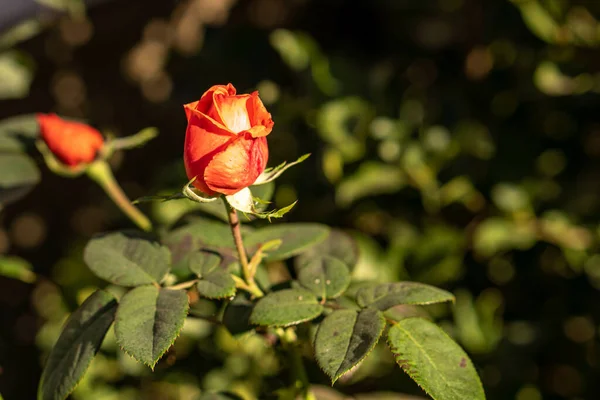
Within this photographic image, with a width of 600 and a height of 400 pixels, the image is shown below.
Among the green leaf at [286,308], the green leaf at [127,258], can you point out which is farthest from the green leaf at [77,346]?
the green leaf at [286,308]

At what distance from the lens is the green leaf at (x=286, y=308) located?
548mm

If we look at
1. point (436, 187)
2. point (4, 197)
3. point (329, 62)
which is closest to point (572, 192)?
point (436, 187)

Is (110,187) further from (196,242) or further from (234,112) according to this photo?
(234,112)

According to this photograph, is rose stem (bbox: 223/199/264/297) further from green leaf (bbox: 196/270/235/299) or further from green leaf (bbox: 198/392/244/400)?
green leaf (bbox: 198/392/244/400)

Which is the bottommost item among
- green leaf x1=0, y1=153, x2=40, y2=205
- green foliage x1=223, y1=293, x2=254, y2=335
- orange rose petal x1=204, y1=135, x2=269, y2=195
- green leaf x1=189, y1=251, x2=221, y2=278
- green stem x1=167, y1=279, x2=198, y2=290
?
green foliage x1=223, y1=293, x2=254, y2=335

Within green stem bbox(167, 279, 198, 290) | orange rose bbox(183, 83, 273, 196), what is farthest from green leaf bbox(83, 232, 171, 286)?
orange rose bbox(183, 83, 273, 196)

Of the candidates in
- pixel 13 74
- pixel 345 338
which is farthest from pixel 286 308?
pixel 13 74

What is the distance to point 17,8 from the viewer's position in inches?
57.5

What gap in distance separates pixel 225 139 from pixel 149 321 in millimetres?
167

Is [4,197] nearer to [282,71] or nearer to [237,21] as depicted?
[282,71]

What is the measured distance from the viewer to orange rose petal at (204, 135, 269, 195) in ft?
1.66

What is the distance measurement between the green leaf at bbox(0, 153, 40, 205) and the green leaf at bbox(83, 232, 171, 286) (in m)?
0.21

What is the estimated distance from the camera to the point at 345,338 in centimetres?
53

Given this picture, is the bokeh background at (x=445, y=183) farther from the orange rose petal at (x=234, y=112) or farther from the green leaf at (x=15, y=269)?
the orange rose petal at (x=234, y=112)
